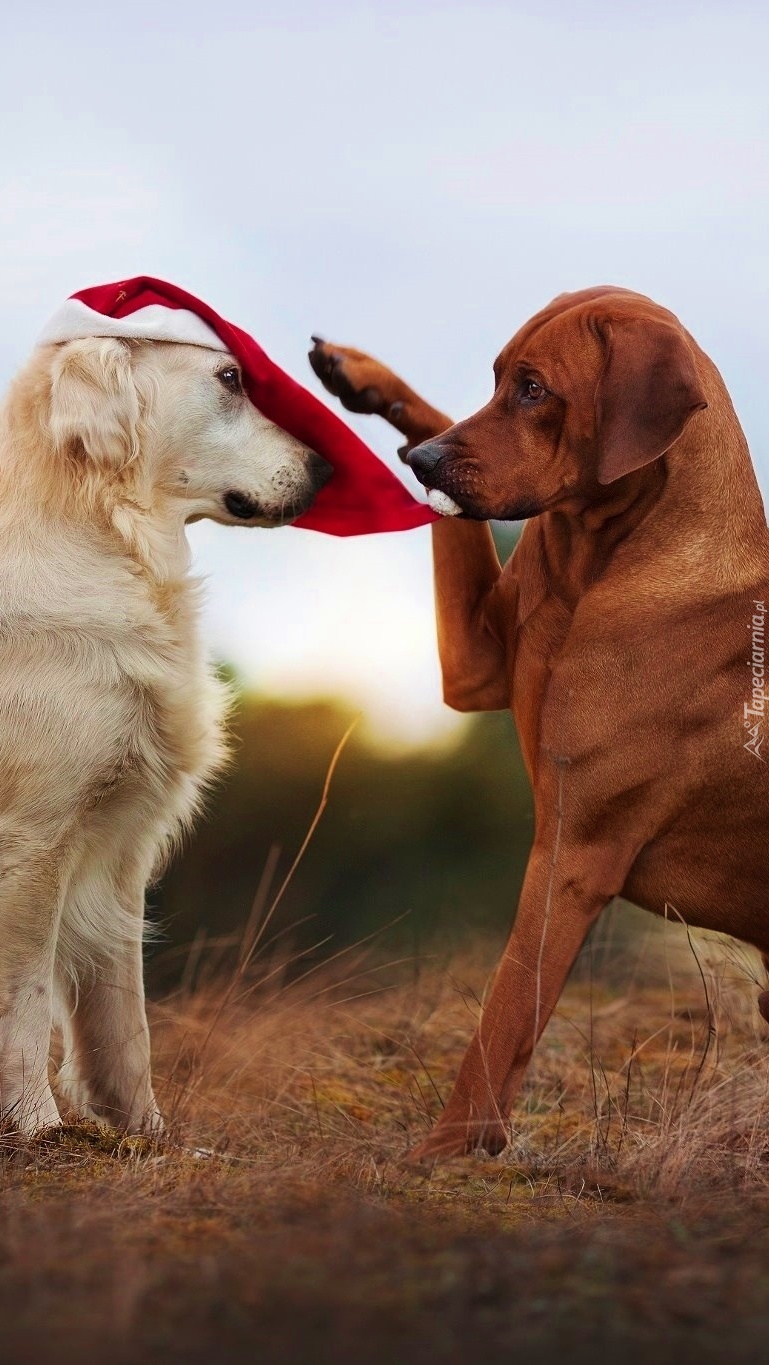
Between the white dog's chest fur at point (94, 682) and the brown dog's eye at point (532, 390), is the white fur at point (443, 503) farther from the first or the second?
the white dog's chest fur at point (94, 682)

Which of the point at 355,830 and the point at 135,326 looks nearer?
the point at 135,326

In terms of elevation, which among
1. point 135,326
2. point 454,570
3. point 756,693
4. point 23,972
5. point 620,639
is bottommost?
point 23,972

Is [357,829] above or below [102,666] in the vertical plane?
below

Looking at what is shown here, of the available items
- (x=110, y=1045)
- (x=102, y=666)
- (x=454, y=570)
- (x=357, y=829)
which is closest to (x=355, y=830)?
(x=357, y=829)

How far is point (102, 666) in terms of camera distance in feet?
12.0

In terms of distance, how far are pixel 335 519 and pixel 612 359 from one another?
1.14 metres

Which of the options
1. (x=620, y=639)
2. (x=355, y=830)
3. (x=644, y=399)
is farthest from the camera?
(x=355, y=830)

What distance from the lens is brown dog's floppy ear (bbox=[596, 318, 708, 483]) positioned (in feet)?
10.9

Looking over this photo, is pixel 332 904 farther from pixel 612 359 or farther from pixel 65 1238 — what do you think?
pixel 65 1238

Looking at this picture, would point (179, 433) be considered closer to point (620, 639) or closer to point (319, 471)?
point (319, 471)

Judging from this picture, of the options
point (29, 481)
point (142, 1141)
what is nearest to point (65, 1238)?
point (142, 1141)

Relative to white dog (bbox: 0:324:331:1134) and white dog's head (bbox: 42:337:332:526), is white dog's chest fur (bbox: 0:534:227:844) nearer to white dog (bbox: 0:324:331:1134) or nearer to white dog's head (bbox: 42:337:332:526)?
white dog (bbox: 0:324:331:1134)

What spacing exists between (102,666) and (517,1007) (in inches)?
56.3

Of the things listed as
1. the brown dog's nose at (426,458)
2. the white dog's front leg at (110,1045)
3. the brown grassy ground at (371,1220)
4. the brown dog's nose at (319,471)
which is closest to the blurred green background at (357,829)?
the brown grassy ground at (371,1220)
